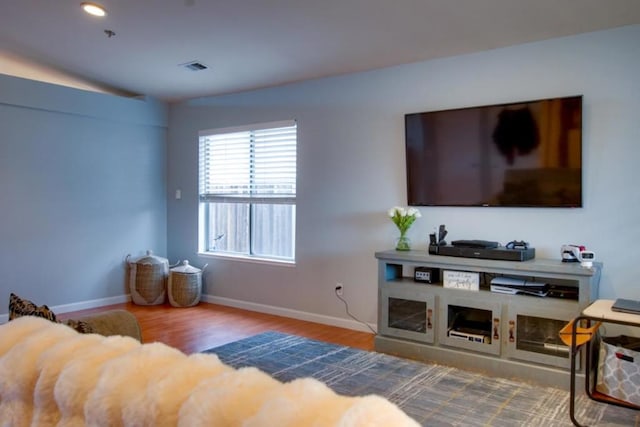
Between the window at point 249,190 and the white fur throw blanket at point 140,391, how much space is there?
389 cm

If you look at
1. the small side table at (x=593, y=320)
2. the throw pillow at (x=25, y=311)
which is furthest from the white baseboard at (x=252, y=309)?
the throw pillow at (x=25, y=311)

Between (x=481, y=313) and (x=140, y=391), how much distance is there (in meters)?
3.01

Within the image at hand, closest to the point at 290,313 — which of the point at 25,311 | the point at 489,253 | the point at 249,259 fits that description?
the point at 249,259

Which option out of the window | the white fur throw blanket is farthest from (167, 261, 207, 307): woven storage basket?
the white fur throw blanket

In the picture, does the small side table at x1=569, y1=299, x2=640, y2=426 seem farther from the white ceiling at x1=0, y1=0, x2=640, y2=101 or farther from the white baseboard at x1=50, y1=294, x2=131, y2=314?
the white baseboard at x1=50, y1=294, x2=131, y2=314

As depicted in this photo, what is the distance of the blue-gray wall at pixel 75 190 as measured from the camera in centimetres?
Result: 470

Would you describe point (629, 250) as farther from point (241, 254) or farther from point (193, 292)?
point (193, 292)

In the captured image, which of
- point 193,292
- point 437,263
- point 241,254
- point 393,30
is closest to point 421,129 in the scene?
point 393,30

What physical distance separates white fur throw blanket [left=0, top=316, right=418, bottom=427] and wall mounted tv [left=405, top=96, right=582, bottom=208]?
3139 millimetres

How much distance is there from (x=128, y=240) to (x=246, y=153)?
189 centimetres

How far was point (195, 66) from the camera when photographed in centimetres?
462

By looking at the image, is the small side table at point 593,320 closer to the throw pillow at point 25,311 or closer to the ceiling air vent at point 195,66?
the throw pillow at point 25,311

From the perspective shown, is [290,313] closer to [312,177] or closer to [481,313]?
[312,177]

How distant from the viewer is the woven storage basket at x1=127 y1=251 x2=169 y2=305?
546cm
